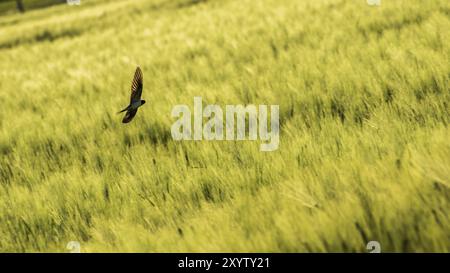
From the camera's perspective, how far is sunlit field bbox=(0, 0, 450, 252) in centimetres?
127

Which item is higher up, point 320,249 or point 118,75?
point 118,75

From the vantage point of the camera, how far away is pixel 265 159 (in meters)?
1.95

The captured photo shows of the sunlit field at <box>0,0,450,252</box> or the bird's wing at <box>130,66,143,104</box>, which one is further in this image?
the bird's wing at <box>130,66,143,104</box>

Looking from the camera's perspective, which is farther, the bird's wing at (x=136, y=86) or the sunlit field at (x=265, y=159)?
the bird's wing at (x=136, y=86)

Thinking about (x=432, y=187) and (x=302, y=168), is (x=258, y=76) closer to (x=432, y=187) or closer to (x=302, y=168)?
(x=302, y=168)

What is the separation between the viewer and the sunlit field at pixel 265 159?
1271mm

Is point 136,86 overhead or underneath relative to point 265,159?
overhead

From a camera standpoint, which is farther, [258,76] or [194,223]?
[258,76]

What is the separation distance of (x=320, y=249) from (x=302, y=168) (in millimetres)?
621

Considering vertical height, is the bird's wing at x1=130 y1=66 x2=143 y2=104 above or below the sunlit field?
above

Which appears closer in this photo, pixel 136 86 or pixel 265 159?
pixel 265 159

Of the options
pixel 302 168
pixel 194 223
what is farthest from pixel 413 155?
pixel 194 223

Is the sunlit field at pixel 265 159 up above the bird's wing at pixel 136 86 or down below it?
below
